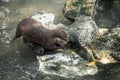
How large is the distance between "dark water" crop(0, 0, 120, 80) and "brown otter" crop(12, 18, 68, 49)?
0.54 meters

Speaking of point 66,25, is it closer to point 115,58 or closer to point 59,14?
point 59,14

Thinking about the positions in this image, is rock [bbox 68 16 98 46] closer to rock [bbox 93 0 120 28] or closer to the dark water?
rock [bbox 93 0 120 28]

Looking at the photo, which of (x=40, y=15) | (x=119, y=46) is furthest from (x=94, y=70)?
(x=40, y=15)

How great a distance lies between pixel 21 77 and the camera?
28.9 feet

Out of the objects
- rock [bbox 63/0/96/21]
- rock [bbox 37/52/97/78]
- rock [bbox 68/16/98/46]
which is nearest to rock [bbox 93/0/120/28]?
rock [bbox 63/0/96/21]

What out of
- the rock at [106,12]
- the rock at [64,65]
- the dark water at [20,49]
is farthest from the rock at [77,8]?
the rock at [64,65]

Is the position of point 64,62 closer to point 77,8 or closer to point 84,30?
point 84,30

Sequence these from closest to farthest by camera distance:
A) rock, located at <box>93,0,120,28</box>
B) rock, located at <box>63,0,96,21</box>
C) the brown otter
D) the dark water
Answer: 1. the dark water
2. the brown otter
3. rock, located at <box>63,0,96,21</box>
4. rock, located at <box>93,0,120,28</box>

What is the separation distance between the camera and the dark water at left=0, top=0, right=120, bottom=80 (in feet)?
28.9

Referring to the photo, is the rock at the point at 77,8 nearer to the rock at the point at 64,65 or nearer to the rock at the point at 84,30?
the rock at the point at 84,30

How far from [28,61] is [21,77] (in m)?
0.79

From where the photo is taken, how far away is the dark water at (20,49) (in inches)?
347

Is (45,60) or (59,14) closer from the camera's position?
(45,60)

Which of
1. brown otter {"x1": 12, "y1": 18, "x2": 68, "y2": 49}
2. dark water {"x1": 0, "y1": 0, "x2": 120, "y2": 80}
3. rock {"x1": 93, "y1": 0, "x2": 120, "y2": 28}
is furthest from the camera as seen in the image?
rock {"x1": 93, "y1": 0, "x2": 120, "y2": 28}
